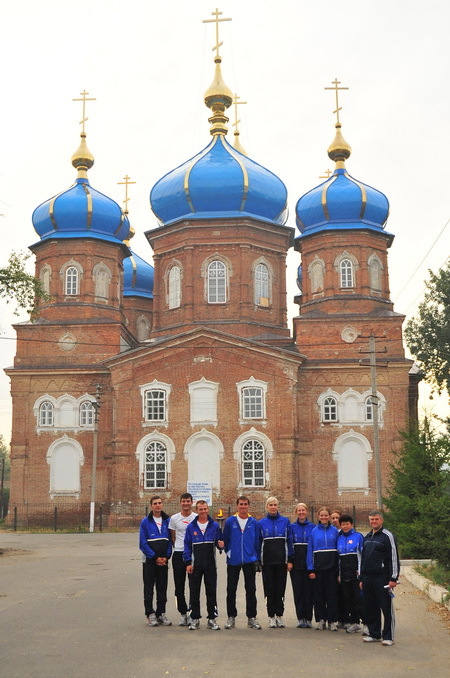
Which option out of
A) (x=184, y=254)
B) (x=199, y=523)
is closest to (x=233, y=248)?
(x=184, y=254)

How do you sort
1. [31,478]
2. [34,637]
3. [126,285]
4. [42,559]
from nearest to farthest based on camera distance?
[34,637]
[42,559]
[31,478]
[126,285]

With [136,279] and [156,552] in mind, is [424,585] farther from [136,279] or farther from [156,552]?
[136,279]

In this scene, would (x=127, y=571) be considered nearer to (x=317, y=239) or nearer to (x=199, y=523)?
(x=199, y=523)

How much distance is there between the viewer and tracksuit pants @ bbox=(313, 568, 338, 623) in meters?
9.70

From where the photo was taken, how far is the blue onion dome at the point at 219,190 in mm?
36656

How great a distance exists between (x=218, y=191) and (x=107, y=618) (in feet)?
92.1

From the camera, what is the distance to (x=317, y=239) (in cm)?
3722

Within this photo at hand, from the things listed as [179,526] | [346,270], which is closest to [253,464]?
[346,270]

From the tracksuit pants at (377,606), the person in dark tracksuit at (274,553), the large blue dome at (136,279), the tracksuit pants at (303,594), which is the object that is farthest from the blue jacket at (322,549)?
the large blue dome at (136,279)

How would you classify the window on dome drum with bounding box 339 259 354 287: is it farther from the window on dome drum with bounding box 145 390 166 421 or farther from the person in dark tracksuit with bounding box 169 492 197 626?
the person in dark tracksuit with bounding box 169 492 197 626

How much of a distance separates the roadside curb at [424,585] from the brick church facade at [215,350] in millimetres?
16953

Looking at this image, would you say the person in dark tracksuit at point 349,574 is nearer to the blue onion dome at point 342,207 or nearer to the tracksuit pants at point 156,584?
the tracksuit pants at point 156,584

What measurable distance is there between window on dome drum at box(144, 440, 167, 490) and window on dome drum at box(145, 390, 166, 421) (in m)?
0.99

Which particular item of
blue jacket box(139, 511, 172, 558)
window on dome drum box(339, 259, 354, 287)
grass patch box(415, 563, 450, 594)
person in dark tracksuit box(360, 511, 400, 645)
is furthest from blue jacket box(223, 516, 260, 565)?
window on dome drum box(339, 259, 354, 287)
